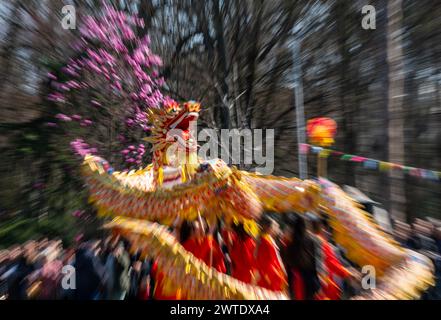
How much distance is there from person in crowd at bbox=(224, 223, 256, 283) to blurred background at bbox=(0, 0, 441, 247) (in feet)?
8.43

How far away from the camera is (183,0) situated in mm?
7473

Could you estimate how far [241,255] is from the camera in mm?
2359

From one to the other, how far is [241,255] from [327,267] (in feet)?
2.03

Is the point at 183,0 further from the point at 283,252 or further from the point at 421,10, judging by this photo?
the point at 283,252

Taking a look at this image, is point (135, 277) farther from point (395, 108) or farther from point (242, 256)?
point (395, 108)

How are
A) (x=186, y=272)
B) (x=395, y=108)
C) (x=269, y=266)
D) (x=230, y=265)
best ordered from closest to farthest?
1. (x=186, y=272)
2. (x=269, y=266)
3. (x=230, y=265)
4. (x=395, y=108)

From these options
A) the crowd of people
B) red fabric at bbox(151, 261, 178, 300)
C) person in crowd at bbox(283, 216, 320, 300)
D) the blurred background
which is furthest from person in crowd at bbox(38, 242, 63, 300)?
the blurred background

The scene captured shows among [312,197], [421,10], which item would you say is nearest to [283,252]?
[312,197]

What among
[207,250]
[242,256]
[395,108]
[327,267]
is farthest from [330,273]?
[395,108]

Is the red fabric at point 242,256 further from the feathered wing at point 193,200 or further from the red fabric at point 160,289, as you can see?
the red fabric at point 160,289

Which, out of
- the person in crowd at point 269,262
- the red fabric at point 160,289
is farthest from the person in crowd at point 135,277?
the person in crowd at point 269,262

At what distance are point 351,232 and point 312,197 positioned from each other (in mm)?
319

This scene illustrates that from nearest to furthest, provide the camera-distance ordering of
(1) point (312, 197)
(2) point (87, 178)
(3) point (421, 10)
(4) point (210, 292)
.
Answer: (4) point (210, 292) → (1) point (312, 197) → (2) point (87, 178) → (3) point (421, 10)

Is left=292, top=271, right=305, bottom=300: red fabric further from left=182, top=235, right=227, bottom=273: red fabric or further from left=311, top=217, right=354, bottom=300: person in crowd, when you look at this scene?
left=182, top=235, right=227, bottom=273: red fabric
